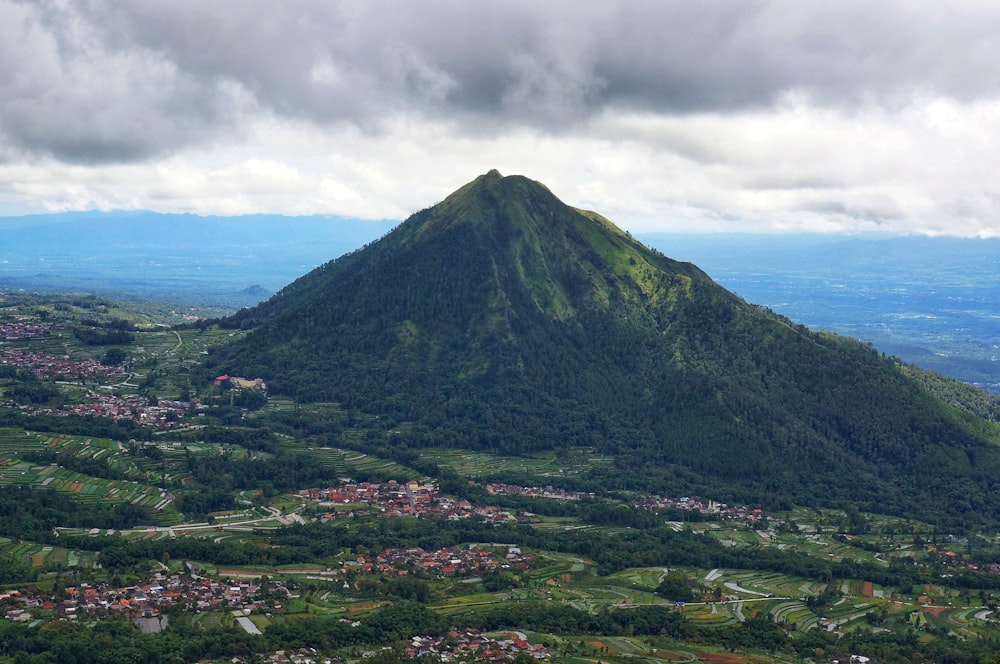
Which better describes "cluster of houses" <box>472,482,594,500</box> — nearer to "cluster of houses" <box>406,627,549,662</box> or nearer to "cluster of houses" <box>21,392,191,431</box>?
"cluster of houses" <box>406,627,549,662</box>

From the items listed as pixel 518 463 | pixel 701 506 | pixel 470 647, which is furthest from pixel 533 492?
pixel 470 647

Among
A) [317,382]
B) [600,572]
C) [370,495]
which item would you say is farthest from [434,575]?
[317,382]

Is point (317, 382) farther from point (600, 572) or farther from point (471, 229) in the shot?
point (600, 572)

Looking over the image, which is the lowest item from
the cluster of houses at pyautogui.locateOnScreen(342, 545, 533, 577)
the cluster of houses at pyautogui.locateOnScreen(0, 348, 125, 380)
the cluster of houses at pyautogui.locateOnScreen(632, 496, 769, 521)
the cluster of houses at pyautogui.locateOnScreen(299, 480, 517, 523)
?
the cluster of houses at pyautogui.locateOnScreen(342, 545, 533, 577)

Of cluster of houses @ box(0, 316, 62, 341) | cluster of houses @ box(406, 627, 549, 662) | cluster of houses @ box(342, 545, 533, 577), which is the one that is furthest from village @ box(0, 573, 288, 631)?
cluster of houses @ box(0, 316, 62, 341)

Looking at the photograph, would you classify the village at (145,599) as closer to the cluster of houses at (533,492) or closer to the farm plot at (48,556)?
the farm plot at (48,556)

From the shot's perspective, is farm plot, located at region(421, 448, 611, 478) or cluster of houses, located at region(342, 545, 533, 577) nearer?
cluster of houses, located at region(342, 545, 533, 577)

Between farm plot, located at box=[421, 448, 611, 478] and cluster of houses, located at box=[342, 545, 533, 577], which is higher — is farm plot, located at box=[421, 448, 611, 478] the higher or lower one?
the higher one

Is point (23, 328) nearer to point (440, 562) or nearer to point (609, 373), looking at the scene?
point (609, 373)

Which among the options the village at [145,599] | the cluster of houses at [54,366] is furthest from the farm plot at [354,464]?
the cluster of houses at [54,366]
